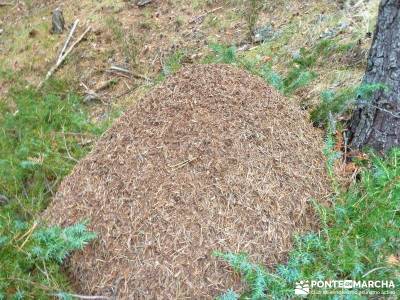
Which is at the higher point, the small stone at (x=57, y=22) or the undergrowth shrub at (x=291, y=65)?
the small stone at (x=57, y=22)

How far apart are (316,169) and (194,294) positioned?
109 cm

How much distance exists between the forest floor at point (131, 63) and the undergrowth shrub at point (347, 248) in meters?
0.02

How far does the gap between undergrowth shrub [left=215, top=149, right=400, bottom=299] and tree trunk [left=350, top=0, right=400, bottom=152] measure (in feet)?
1.00

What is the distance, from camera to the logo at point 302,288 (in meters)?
2.26

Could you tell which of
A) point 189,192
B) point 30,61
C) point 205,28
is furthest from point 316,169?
point 30,61

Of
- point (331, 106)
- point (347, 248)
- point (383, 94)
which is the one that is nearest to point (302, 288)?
point (347, 248)

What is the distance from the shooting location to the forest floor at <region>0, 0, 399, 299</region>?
3.53 m

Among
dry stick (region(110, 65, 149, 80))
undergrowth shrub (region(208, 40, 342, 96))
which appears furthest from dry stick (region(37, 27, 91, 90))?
undergrowth shrub (region(208, 40, 342, 96))

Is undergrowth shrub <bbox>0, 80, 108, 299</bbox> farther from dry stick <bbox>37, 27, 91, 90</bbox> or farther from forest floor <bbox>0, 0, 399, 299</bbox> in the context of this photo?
dry stick <bbox>37, 27, 91, 90</bbox>

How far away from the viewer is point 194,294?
2.35 metres

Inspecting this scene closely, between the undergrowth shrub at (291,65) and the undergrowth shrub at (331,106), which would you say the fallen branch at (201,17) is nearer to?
the undergrowth shrub at (291,65)

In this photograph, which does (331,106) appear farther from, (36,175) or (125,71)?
(125,71)

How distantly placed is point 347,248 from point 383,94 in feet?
3.50

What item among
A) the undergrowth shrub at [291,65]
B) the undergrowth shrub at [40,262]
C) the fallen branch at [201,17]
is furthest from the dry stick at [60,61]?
the undergrowth shrub at [40,262]
